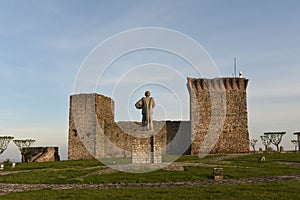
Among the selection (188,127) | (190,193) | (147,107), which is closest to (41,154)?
(188,127)

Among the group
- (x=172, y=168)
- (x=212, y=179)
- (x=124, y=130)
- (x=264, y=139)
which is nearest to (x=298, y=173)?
(x=212, y=179)

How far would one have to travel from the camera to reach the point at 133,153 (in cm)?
1998

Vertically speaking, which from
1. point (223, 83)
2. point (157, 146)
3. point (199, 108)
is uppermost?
point (223, 83)

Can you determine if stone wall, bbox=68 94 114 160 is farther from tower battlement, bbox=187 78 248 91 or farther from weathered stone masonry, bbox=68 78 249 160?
tower battlement, bbox=187 78 248 91

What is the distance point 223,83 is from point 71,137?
17.1 meters

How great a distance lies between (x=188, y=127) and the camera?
40.0 meters

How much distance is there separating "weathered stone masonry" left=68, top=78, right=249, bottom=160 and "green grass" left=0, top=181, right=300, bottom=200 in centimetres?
2563

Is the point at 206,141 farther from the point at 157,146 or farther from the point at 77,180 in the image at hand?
the point at 77,180

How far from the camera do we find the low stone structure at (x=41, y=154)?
37.3 meters

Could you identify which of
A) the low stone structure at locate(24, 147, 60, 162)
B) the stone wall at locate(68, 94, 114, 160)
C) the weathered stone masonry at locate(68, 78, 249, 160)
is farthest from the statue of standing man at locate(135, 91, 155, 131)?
the low stone structure at locate(24, 147, 60, 162)

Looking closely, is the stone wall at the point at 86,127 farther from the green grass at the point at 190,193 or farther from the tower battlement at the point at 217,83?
the green grass at the point at 190,193

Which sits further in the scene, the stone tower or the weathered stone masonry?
the weathered stone masonry

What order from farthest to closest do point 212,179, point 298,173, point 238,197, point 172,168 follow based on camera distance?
1. point 172,168
2. point 298,173
3. point 212,179
4. point 238,197

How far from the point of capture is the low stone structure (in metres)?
37.3
